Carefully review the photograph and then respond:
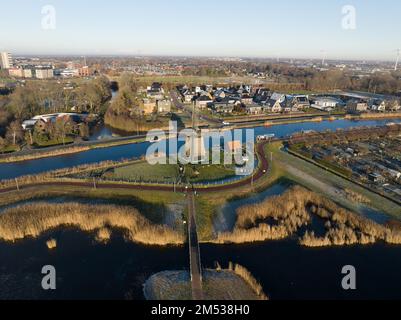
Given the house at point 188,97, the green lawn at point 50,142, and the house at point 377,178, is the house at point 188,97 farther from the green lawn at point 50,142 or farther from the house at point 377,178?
the house at point 377,178

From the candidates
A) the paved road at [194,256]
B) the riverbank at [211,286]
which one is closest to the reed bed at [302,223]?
the paved road at [194,256]

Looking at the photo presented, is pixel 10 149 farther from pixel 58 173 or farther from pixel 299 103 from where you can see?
pixel 299 103

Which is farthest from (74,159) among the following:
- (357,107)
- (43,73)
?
(43,73)

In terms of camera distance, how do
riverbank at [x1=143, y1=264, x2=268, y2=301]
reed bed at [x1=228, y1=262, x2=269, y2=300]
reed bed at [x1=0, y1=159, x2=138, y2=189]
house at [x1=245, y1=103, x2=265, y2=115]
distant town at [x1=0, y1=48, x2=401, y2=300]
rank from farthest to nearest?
house at [x1=245, y1=103, x2=265, y2=115] → reed bed at [x1=0, y1=159, x2=138, y2=189] → distant town at [x1=0, y1=48, x2=401, y2=300] → reed bed at [x1=228, y1=262, x2=269, y2=300] → riverbank at [x1=143, y1=264, x2=268, y2=301]

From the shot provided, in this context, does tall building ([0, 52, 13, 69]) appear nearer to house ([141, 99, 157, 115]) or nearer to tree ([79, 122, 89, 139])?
house ([141, 99, 157, 115])

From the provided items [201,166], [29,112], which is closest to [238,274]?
[201,166]

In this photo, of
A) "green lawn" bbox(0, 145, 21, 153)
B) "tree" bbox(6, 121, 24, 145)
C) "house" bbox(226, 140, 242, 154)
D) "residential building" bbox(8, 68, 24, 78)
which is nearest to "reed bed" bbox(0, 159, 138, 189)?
"green lawn" bbox(0, 145, 21, 153)
